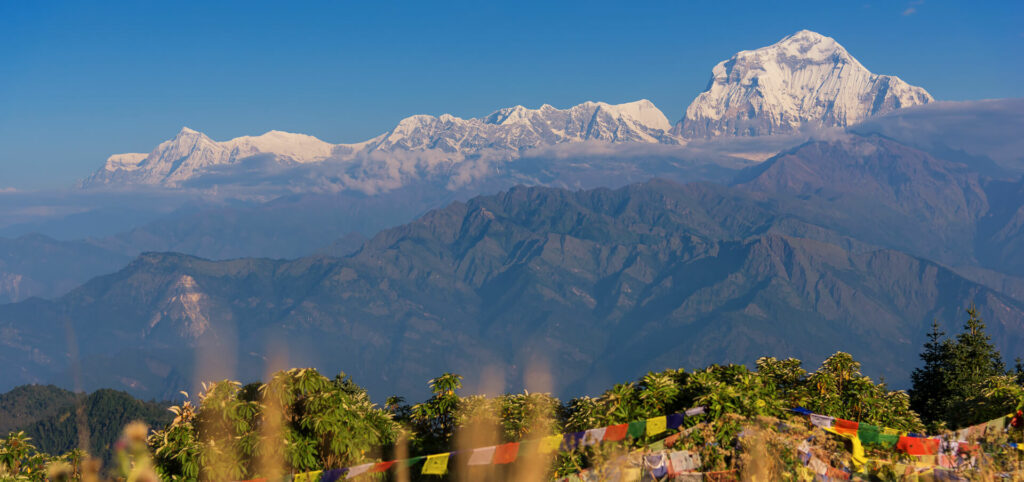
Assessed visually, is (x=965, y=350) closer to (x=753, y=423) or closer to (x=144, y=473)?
(x=753, y=423)

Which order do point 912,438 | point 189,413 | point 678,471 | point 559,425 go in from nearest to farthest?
point 678,471 < point 912,438 < point 189,413 < point 559,425

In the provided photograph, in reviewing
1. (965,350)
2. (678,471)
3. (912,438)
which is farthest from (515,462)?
(965,350)

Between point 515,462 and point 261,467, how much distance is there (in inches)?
338

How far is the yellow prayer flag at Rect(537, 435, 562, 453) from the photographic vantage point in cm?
2220

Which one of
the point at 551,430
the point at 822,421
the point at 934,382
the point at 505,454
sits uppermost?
the point at 822,421

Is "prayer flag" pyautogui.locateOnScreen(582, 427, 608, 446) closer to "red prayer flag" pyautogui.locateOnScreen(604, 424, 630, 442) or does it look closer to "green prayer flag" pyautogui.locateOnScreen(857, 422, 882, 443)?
"red prayer flag" pyautogui.locateOnScreen(604, 424, 630, 442)

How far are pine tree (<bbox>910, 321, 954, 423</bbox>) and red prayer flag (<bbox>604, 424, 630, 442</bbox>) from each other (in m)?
46.1

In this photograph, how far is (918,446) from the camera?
2230cm

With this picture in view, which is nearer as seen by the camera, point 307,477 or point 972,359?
point 307,477

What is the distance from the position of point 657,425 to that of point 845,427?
262 inches

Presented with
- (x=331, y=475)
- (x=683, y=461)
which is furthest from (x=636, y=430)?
(x=331, y=475)

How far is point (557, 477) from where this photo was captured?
20781 mm

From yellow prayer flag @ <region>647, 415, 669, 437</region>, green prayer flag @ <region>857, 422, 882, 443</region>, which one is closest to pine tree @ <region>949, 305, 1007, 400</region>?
green prayer flag @ <region>857, 422, 882, 443</region>

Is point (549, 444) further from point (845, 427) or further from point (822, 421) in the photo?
point (845, 427)
